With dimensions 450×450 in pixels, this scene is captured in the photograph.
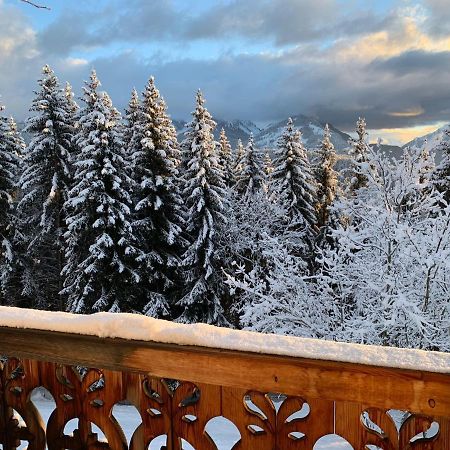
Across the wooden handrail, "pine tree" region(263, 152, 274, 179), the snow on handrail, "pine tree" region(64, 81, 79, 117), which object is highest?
"pine tree" region(64, 81, 79, 117)

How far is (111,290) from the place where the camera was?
18.9 m

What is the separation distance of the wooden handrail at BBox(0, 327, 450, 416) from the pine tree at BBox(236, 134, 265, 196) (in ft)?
72.3

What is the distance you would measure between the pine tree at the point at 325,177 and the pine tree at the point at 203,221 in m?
7.48

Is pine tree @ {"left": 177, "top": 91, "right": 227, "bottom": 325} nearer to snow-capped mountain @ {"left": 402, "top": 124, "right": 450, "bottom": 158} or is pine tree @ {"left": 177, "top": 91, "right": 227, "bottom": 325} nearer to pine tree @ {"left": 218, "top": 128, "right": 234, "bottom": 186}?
pine tree @ {"left": 218, "top": 128, "right": 234, "bottom": 186}

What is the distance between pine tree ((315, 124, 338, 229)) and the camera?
25789 millimetres

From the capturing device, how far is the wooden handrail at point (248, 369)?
4.91ft

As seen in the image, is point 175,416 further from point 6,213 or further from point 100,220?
point 6,213

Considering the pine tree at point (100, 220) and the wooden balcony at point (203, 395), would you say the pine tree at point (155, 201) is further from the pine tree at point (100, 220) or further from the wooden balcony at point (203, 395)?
the wooden balcony at point (203, 395)

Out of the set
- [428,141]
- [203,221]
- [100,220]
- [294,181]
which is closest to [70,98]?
[100,220]

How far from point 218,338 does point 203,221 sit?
59.6 ft

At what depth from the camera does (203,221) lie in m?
19.9

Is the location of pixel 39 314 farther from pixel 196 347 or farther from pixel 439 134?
pixel 439 134

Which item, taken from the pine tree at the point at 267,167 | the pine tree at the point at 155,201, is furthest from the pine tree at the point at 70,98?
the pine tree at the point at 267,167

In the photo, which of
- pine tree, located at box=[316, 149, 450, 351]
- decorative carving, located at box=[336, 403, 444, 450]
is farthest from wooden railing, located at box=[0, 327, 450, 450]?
pine tree, located at box=[316, 149, 450, 351]
